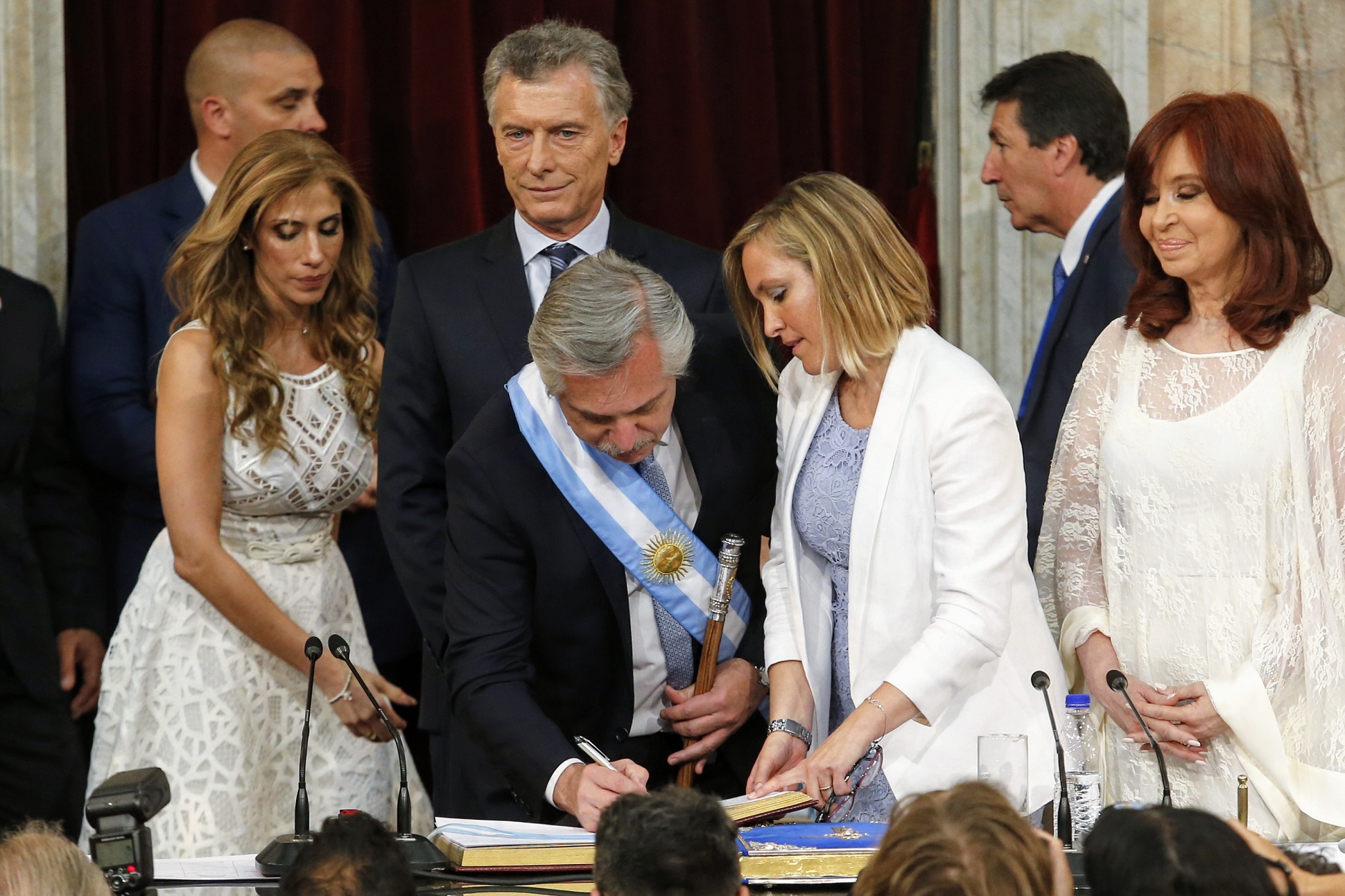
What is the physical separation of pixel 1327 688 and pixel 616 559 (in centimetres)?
119

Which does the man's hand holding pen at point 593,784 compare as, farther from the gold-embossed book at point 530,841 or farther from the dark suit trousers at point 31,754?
the dark suit trousers at point 31,754

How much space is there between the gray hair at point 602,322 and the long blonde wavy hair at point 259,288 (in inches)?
40.4

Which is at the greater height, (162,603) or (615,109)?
(615,109)

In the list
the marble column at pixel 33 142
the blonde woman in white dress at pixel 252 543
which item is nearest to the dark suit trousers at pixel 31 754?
the blonde woman in white dress at pixel 252 543

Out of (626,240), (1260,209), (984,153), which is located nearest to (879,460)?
(1260,209)

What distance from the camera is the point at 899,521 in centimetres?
268

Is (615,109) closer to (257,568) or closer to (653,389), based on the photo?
(653,389)

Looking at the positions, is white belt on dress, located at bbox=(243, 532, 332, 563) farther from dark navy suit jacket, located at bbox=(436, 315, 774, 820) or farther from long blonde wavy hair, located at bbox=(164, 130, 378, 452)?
dark navy suit jacket, located at bbox=(436, 315, 774, 820)

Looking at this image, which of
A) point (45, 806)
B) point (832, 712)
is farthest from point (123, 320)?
point (832, 712)

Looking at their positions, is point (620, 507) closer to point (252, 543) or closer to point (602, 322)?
point (602, 322)

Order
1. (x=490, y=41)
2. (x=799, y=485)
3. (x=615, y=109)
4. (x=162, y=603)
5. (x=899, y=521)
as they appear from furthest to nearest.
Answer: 1. (x=490, y=41)
2. (x=162, y=603)
3. (x=615, y=109)
4. (x=799, y=485)
5. (x=899, y=521)

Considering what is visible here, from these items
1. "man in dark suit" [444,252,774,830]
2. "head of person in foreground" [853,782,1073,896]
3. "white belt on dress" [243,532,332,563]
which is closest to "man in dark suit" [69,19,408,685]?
"white belt on dress" [243,532,332,563]

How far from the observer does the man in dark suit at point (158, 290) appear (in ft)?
12.8

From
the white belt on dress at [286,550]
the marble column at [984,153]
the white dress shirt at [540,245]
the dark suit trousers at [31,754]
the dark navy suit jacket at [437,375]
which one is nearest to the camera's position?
the dark navy suit jacket at [437,375]
